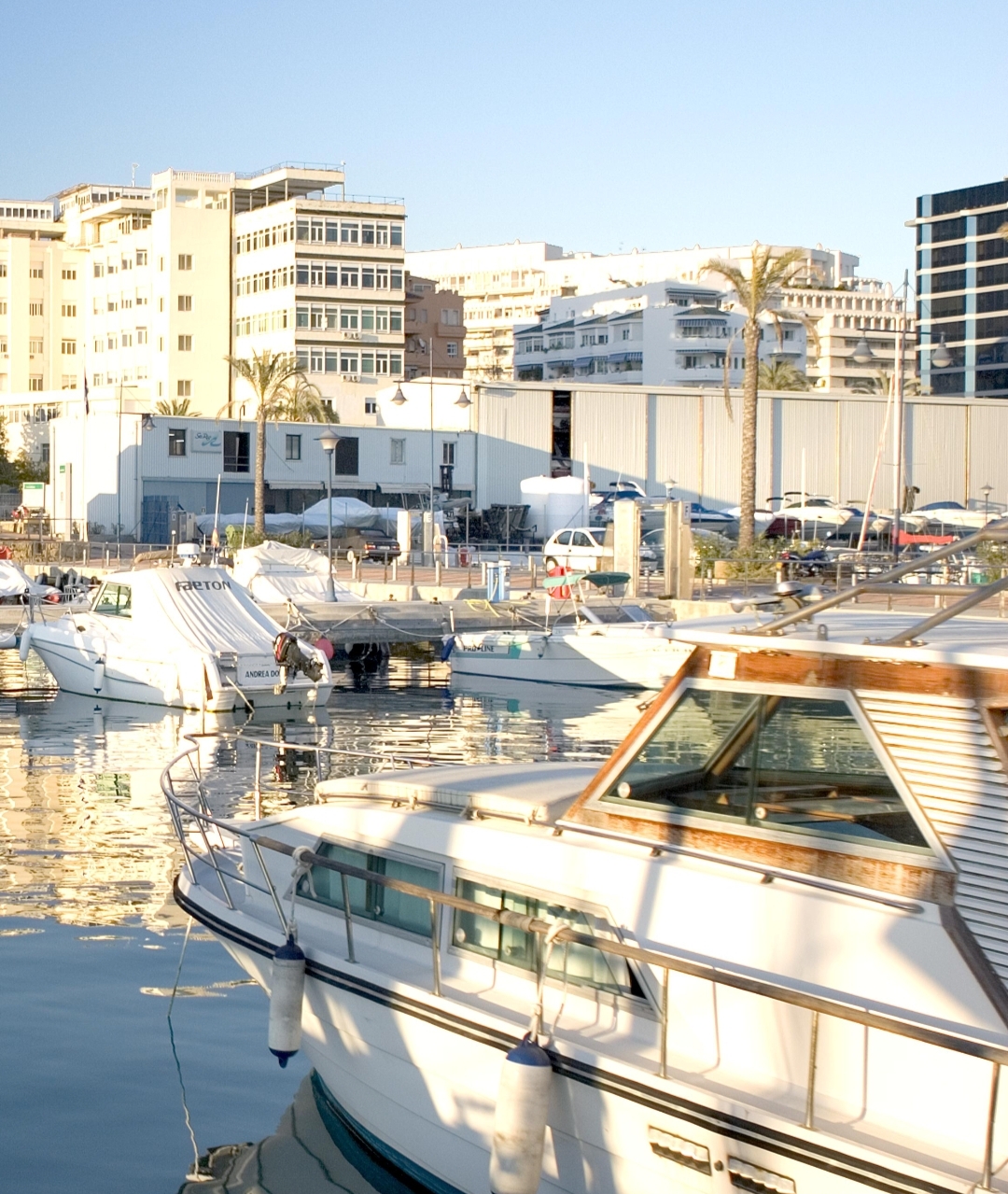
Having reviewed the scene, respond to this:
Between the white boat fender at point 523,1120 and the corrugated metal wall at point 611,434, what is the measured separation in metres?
66.9

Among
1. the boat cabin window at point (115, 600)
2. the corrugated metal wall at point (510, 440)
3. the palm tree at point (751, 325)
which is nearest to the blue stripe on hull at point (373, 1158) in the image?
the boat cabin window at point (115, 600)

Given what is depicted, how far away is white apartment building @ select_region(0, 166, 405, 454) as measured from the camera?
8900 cm

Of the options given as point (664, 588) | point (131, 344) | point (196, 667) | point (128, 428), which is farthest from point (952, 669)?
point (131, 344)

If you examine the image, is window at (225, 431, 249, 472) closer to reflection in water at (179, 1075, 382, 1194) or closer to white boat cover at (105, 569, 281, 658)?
white boat cover at (105, 569, 281, 658)

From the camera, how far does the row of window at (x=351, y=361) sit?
8912 centimetres

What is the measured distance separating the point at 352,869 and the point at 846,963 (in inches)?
99.3

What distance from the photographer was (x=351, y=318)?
8956 cm

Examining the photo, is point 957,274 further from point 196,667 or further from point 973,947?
point 973,947

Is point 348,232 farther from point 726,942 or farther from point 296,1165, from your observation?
point 726,942

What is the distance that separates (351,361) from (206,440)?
23925 millimetres

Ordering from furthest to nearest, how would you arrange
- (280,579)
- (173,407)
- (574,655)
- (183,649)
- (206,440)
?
(173,407)
(206,440)
(280,579)
(574,655)
(183,649)

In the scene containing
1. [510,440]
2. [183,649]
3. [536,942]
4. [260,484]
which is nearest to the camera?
[536,942]

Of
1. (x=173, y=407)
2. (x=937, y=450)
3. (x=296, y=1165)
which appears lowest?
(x=296, y=1165)

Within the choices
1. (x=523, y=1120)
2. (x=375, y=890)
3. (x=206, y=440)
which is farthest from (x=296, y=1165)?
(x=206, y=440)
